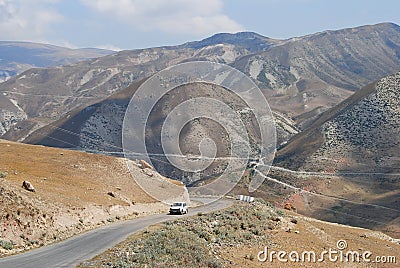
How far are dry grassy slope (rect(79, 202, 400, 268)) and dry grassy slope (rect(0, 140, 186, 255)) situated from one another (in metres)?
6.33

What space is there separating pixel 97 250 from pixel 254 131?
15943 cm

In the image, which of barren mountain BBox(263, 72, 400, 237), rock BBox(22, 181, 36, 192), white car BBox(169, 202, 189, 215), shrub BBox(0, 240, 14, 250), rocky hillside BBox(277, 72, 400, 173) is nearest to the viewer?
shrub BBox(0, 240, 14, 250)

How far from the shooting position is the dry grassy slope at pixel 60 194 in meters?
30.0

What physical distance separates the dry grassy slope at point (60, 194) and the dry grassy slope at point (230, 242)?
6332 millimetres

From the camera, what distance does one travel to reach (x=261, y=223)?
128 ft

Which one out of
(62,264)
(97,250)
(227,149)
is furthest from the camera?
(227,149)

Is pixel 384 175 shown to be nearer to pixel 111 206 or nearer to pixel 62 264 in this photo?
pixel 111 206

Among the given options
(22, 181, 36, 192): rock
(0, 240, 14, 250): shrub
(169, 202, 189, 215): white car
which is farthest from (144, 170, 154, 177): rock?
(0, 240, 14, 250): shrub

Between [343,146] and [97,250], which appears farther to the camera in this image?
[343,146]

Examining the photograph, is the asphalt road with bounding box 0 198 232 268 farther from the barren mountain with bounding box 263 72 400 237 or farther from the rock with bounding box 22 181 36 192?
the barren mountain with bounding box 263 72 400 237

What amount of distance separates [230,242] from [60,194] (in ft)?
53.2

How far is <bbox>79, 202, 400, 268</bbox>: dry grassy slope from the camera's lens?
2541cm

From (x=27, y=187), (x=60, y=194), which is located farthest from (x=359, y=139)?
(x=27, y=187)

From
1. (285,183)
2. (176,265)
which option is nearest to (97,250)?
(176,265)
